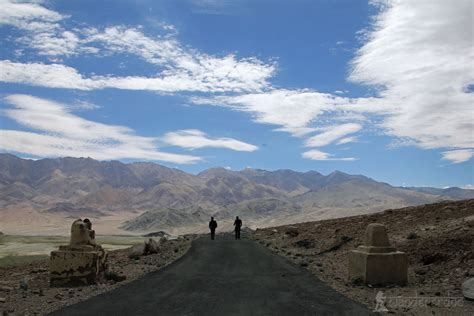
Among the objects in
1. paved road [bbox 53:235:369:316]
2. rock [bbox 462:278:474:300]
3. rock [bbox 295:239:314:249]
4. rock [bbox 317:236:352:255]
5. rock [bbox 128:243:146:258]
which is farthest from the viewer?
rock [bbox 295:239:314:249]

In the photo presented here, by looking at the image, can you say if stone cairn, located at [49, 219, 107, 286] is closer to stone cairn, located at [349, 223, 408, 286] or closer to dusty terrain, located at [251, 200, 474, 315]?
dusty terrain, located at [251, 200, 474, 315]

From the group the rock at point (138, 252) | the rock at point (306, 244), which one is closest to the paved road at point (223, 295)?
the rock at point (138, 252)

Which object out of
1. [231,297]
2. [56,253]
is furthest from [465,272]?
[56,253]

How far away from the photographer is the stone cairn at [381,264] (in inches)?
518

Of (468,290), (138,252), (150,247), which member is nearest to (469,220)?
(468,290)

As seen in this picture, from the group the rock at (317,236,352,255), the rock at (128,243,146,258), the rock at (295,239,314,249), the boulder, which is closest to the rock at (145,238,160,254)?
the boulder

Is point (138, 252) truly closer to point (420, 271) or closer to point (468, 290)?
point (420, 271)

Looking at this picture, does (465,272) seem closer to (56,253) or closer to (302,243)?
(56,253)

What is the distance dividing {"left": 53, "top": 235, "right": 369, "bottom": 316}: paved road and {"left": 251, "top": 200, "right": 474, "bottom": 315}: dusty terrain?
96cm

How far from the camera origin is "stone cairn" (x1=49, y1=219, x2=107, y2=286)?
14102 mm

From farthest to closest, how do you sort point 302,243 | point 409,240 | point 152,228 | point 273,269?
point 152,228 < point 302,243 < point 409,240 < point 273,269

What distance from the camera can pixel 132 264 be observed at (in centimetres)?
2027

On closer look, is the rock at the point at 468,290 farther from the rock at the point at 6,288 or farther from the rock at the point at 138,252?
the rock at the point at 138,252

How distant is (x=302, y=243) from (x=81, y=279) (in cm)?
1635
